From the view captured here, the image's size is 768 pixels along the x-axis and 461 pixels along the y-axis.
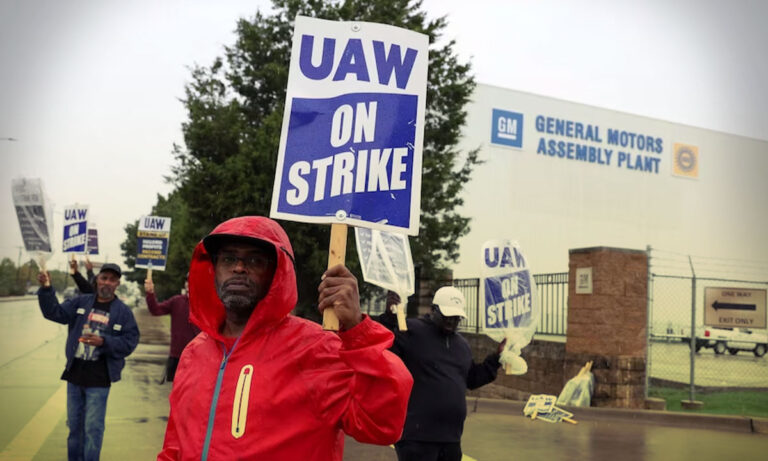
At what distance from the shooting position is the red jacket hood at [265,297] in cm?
247

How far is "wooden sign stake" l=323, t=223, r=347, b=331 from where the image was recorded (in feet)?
7.41

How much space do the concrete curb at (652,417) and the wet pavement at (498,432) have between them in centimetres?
2

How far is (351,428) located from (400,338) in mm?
2908

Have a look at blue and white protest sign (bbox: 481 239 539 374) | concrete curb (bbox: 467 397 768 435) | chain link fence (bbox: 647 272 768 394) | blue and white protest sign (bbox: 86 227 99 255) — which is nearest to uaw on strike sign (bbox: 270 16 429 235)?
blue and white protest sign (bbox: 481 239 539 374)

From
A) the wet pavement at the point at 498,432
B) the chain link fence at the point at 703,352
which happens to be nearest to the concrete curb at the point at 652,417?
the wet pavement at the point at 498,432

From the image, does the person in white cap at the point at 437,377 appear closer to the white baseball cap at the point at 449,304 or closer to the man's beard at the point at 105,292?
the white baseball cap at the point at 449,304

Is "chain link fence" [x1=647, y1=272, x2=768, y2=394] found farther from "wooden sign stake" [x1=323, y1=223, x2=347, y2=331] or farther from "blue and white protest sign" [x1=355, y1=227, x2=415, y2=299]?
"wooden sign stake" [x1=323, y1=223, x2=347, y2=331]

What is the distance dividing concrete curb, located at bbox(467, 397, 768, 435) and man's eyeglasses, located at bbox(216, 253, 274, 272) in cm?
966

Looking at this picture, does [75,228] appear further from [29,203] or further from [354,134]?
[354,134]

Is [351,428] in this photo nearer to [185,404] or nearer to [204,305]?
[185,404]

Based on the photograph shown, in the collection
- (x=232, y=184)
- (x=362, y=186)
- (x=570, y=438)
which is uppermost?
(x=232, y=184)

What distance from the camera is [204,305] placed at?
279 cm

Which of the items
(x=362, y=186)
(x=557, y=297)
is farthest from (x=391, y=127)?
(x=557, y=297)

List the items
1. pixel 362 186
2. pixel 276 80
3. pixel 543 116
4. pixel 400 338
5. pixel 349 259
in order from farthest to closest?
pixel 543 116 < pixel 276 80 < pixel 349 259 < pixel 400 338 < pixel 362 186
